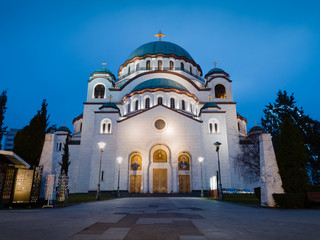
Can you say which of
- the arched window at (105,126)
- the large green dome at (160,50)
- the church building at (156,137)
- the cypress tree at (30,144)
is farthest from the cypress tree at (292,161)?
the large green dome at (160,50)

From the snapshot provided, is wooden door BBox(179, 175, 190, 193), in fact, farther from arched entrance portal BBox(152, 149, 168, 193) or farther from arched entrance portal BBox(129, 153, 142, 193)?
arched entrance portal BBox(129, 153, 142, 193)

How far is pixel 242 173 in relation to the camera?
30.2 meters

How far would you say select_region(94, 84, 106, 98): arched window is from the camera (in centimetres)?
3747

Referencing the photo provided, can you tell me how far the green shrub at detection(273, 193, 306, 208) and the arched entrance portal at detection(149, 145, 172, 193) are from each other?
17.4 metres

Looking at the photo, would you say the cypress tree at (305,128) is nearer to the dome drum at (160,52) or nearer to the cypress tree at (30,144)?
the dome drum at (160,52)

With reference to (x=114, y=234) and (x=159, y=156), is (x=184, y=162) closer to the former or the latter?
(x=159, y=156)

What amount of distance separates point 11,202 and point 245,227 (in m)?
9.80

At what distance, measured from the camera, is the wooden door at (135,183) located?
26786 mm

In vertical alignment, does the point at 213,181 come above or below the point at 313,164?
below

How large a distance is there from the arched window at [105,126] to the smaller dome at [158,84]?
664 cm

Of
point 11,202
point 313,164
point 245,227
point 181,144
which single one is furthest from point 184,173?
point 245,227

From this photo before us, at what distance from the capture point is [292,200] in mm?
10250

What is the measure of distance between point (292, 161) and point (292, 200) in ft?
6.27

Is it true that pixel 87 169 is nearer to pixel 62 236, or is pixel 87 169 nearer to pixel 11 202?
pixel 11 202
